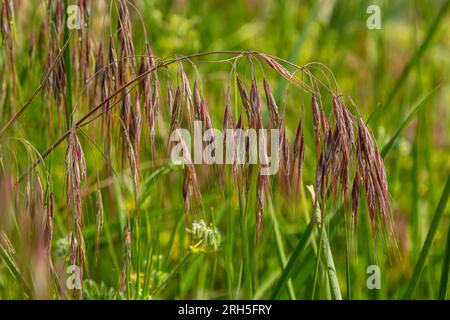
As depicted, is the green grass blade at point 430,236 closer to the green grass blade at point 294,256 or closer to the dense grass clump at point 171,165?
the dense grass clump at point 171,165

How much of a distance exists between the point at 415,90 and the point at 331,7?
555 mm

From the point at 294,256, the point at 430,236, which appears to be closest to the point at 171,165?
the point at 294,256

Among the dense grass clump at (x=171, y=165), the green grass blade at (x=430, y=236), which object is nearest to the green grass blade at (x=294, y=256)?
the dense grass clump at (x=171, y=165)

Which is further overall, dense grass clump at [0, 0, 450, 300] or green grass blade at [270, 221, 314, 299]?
green grass blade at [270, 221, 314, 299]

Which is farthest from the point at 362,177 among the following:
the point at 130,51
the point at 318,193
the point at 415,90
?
the point at 415,90

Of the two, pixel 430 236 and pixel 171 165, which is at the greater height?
pixel 171 165

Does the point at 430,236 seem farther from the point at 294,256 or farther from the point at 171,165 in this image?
the point at 171,165

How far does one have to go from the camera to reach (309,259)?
1.34 m

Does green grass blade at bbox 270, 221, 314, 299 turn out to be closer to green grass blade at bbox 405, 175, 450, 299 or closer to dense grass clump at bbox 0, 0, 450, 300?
dense grass clump at bbox 0, 0, 450, 300

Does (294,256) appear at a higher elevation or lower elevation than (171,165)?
lower

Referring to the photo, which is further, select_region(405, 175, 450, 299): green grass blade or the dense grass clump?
select_region(405, 175, 450, 299): green grass blade

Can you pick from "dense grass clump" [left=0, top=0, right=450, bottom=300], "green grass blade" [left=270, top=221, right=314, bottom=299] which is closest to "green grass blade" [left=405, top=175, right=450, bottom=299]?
"dense grass clump" [left=0, top=0, right=450, bottom=300]

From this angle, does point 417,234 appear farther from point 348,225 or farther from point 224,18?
point 224,18

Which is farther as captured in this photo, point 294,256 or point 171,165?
point 171,165
